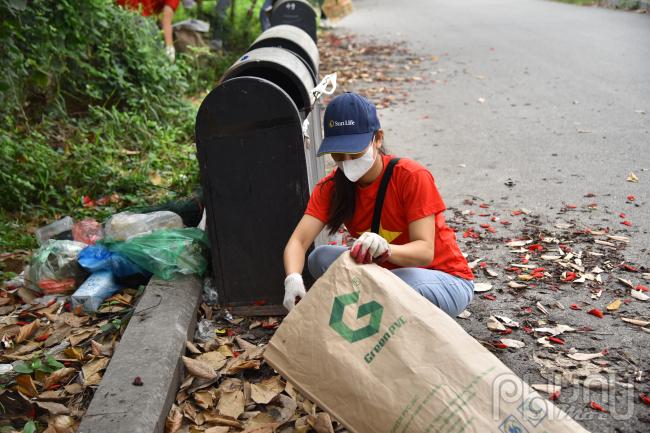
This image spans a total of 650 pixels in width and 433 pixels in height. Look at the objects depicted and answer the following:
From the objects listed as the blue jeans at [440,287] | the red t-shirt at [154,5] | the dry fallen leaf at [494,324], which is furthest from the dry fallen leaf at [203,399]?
the red t-shirt at [154,5]

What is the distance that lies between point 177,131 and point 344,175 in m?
4.75

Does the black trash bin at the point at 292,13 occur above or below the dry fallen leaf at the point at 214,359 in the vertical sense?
above

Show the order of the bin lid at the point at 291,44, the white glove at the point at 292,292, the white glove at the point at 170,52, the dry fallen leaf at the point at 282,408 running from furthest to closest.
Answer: the white glove at the point at 170,52, the bin lid at the point at 291,44, the dry fallen leaf at the point at 282,408, the white glove at the point at 292,292

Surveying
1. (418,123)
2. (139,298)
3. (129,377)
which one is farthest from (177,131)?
(129,377)

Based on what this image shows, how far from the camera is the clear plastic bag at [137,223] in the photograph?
4879mm

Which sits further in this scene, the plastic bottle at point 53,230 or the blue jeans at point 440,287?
the plastic bottle at point 53,230

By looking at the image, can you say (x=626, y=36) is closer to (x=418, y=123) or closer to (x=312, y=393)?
(x=418, y=123)

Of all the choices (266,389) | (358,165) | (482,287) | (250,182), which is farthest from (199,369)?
(482,287)

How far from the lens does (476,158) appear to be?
23.0 feet

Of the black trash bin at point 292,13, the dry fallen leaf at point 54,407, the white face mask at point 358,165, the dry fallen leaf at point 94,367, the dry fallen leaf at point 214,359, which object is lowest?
the dry fallen leaf at point 94,367

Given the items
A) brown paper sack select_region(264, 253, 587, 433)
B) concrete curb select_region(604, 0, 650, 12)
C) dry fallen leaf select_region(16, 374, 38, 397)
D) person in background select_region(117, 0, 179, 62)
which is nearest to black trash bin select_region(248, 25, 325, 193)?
dry fallen leaf select_region(16, 374, 38, 397)

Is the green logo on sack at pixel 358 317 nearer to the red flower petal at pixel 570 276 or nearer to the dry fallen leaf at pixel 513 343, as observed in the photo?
the dry fallen leaf at pixel 513 343

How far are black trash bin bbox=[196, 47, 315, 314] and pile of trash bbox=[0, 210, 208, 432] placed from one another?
1.16 feet

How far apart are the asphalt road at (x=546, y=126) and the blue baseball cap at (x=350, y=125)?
1.38 metres
